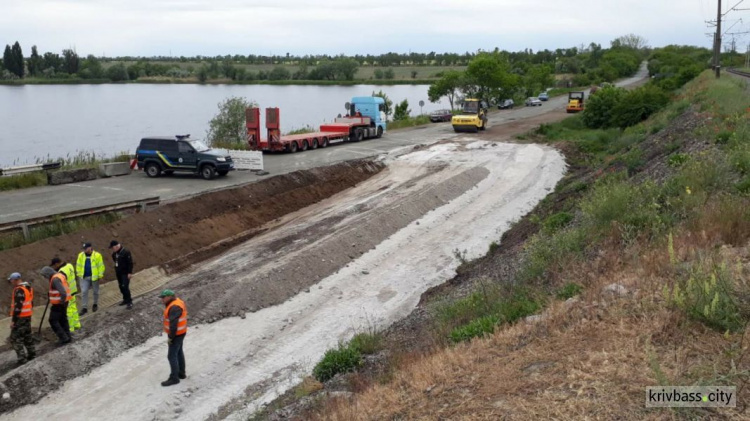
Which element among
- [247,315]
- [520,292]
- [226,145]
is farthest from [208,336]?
[226,145]

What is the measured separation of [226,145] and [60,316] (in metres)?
22.5

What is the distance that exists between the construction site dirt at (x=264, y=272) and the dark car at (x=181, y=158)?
2.69 m

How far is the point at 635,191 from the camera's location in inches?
564

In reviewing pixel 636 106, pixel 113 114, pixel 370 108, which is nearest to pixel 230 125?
pixel 370 108

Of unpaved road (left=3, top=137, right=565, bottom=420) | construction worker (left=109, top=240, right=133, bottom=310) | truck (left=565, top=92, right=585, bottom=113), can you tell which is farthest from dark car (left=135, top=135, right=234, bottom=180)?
truck (left=565, top=92, right=585, bottom=113)

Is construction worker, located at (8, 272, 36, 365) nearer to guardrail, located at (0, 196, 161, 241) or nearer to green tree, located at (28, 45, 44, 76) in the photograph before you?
guardrail, located at (0, 196, 161, 241)

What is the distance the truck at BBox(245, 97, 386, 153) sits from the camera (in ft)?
110

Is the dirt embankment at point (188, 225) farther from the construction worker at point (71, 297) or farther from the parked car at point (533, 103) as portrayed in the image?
the parked car at point (533, 103)

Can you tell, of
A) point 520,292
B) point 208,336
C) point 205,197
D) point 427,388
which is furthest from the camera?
point 205,197

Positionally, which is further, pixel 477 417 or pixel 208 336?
pixel 208 336

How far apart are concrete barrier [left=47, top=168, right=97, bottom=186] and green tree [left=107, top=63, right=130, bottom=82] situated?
428ft

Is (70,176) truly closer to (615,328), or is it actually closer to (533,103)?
(615,328)

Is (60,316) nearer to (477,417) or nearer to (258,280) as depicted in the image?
(258,280)

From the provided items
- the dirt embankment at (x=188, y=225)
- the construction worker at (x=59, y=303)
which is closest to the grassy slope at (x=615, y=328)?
the construction worker at (x=59, y=303)
